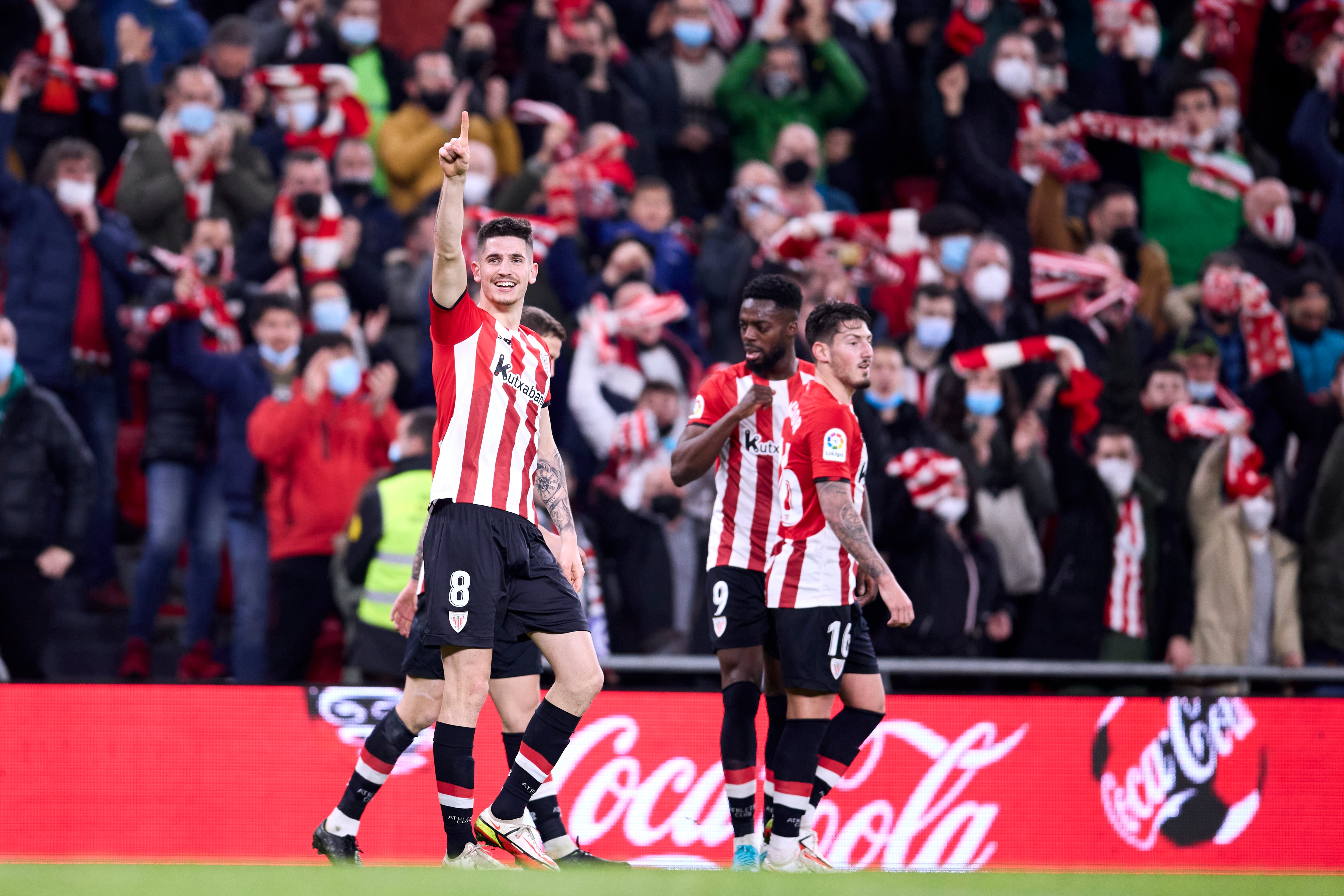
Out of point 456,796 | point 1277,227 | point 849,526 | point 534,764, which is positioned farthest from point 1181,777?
point 1277,227

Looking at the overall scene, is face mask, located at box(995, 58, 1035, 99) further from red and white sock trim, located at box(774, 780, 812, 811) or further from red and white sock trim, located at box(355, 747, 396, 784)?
red and white sock trim, located at box(355, 747, 396, 784)

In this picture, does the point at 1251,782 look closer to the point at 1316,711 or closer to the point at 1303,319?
the point at 1316,711

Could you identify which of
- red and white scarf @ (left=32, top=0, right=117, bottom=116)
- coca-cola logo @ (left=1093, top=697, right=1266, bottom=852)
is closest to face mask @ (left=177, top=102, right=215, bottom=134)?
red and white scarf @ (left=32, top=0, right=117, bottom=116)

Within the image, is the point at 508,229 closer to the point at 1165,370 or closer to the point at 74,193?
the point at 74,193

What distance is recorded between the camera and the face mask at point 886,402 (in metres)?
9.22

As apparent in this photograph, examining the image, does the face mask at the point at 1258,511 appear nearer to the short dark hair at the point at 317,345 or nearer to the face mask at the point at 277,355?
the short dark hair at the point at 317,345

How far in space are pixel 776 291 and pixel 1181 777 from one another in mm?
3653

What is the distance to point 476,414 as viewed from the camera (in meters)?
5.46

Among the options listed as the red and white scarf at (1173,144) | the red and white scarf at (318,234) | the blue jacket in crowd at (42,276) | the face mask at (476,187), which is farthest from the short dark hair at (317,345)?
the red and white scarf at (1173,144)

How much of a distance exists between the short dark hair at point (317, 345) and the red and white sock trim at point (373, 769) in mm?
3733

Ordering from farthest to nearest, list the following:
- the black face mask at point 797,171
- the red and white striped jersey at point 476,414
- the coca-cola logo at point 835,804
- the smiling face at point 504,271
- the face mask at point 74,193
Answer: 1. the black face mask at point 797,171
2. the face mask at point 74,193
3. the coca-cola logo at point 835,804
4. the smiling face at point 504,271
5. the red and white striped jersey at point 476,414

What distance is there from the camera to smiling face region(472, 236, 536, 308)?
5586 mm

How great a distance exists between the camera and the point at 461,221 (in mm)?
5086

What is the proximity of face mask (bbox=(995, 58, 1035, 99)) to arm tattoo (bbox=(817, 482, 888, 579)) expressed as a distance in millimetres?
6694
